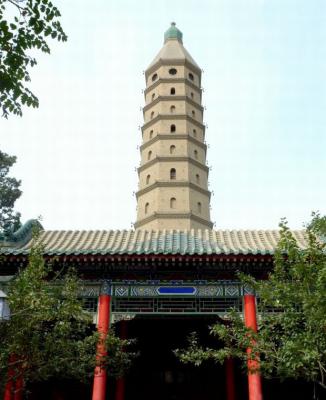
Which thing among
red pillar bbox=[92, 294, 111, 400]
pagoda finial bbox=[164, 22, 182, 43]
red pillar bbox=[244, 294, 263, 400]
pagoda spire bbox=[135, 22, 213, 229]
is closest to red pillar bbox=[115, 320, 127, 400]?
red pillar bbox=[92, 294, 111, 400]

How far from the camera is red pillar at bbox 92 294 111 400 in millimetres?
9281

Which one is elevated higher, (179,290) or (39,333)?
(179,290)

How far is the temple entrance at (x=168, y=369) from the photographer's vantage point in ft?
45.3

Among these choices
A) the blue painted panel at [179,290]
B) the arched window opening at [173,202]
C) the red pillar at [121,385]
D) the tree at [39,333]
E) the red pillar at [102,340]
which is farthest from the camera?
the arched window opening at [173,202]

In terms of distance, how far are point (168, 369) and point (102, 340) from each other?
550 cm

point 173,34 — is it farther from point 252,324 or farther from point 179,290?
point 252,324

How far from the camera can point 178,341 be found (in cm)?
1409

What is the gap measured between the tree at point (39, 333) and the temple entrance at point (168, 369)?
17.1 feet

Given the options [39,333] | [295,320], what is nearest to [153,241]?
[39,333]

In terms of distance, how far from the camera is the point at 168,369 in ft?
46.1

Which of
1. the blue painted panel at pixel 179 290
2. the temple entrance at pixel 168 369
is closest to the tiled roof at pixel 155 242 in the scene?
the blue painted panel at pixel 179 290

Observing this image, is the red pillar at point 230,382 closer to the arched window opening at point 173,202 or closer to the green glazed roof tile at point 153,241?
the green glazed roof tile at point 153,241

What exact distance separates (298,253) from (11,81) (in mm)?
4934

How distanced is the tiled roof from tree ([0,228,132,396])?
2154mm
